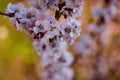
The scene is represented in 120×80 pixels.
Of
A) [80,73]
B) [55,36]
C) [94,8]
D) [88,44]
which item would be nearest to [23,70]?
[80,73]

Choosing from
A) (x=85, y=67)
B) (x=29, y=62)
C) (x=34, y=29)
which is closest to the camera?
(x=34, y=29)

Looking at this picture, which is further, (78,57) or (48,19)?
(78,57)

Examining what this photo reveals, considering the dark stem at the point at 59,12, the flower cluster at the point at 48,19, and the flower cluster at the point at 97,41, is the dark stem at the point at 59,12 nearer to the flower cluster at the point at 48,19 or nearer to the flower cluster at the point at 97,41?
the flower cluster at the point at 48,19

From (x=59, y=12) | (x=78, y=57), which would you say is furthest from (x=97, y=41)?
(x=59, y=12)

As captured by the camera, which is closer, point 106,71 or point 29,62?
point 106,71

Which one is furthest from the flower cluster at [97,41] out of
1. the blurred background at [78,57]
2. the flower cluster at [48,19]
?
the flower cluster at [48,19]

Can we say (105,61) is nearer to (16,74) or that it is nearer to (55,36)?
(16,74)

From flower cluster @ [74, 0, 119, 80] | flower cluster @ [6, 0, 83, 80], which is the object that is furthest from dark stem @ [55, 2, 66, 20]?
flower cluster @ [74, 0, 119, 80]

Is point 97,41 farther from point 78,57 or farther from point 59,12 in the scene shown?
point 59,12
